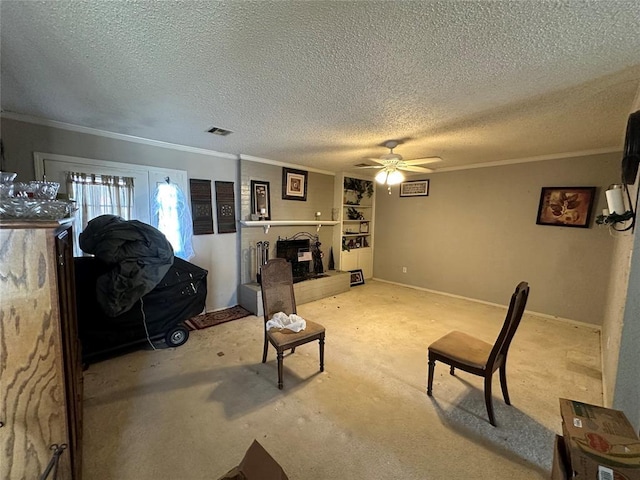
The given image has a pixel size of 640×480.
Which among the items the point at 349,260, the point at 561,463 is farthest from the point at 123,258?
the point at 349,260

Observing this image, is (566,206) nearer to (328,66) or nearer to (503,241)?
(503,241)

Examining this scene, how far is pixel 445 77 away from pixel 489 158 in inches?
122

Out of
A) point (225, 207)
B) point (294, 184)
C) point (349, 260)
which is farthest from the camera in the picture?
point (349, 260)

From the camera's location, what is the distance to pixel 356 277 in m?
5.79

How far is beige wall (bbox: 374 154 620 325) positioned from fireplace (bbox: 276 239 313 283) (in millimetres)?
2063

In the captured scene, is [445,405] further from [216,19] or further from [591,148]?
[591,148]

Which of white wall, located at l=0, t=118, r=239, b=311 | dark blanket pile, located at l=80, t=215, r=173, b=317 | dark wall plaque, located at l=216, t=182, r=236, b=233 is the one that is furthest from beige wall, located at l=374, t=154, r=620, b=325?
dark blanket pile, located at l=80, t=215, r=173, b=317

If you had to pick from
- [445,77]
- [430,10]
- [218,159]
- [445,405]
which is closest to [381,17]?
[430,10]

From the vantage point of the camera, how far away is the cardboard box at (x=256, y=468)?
0.99 meters

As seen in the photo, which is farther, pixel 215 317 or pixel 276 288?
pixel 215 317

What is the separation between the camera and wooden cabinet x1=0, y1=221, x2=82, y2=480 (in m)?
0.95

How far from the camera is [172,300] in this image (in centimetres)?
290

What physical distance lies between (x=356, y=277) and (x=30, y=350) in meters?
5.18

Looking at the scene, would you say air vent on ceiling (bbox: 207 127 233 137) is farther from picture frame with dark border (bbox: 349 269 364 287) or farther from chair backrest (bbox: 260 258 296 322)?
picture frame with dark border (bbox: 349 269 364 287)
